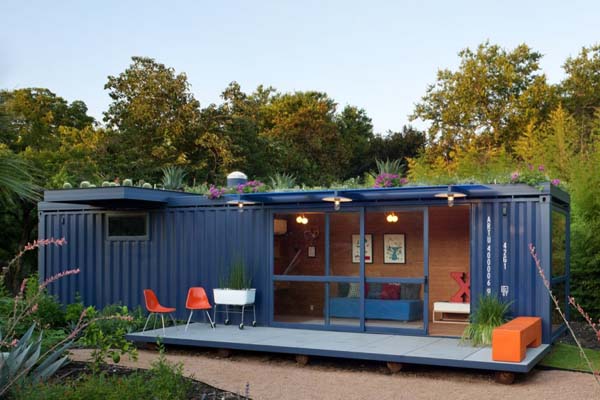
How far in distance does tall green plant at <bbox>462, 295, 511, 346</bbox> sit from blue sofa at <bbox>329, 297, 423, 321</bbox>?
0.95m

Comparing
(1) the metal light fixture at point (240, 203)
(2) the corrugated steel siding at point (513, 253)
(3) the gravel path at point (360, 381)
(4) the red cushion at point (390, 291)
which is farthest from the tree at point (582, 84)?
(3) the gravel path at point (360, 381)

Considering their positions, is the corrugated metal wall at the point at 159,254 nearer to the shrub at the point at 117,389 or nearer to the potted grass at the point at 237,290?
the potted grass at the point at 237,290

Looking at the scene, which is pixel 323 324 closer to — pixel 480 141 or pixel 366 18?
pixel 366 18

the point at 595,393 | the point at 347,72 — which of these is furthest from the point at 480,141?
the point at 595,393

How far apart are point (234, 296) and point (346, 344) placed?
221 cm

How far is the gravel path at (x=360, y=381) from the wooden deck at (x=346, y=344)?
0.68 ft

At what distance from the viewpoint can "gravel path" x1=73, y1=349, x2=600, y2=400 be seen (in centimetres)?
699

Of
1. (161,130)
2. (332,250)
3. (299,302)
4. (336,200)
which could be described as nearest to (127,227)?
(299,302)

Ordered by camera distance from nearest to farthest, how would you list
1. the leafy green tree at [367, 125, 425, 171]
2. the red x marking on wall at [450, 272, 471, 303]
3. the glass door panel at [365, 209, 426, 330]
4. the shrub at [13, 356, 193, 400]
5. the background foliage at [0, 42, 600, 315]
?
the shrub at [13, 356, 193, 400], the glass door panel at [365, 209, 426, 330], the red x marking on wall at [450, 272, 471, 303], the background foliage at [0, 42, 600, 315], the leafy green tree at [367, 125, 425, 171]

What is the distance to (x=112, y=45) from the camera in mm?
14859

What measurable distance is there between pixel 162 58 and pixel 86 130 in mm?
4811

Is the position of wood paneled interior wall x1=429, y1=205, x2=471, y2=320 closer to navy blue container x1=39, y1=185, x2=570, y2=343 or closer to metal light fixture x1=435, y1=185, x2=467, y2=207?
navy blue container x1=39, y1=185, x2=570, y2=343

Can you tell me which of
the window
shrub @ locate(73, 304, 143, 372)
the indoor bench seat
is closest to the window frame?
the window

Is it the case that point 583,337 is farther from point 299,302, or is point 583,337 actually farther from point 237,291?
point 237,291
